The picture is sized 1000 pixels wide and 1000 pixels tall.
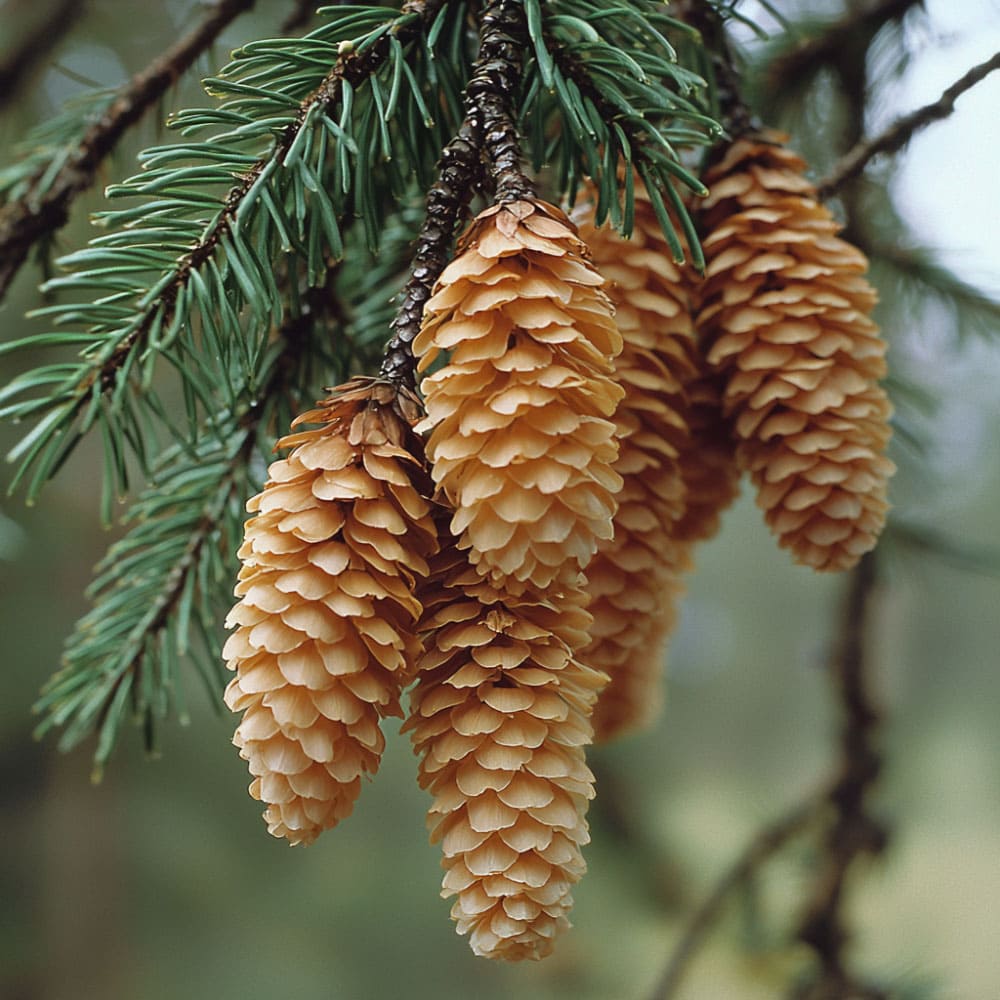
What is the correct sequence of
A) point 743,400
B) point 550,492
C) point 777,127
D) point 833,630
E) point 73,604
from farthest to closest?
point 73,604, point 833,630, point 777,127, point 743,400, point 550,492

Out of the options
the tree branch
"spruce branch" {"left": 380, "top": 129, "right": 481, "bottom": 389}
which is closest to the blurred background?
the tree branch

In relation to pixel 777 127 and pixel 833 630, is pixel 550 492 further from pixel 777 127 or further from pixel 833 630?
pixel 833 630

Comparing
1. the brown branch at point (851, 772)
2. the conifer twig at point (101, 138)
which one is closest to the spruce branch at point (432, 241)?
the conifer twig at point (101, 138)

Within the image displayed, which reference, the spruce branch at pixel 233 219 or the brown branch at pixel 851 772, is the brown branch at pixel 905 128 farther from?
the brown branch at pixel 851 772

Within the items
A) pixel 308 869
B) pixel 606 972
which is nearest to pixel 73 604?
pixel 308 869

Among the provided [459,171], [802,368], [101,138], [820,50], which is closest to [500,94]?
[459,171]
